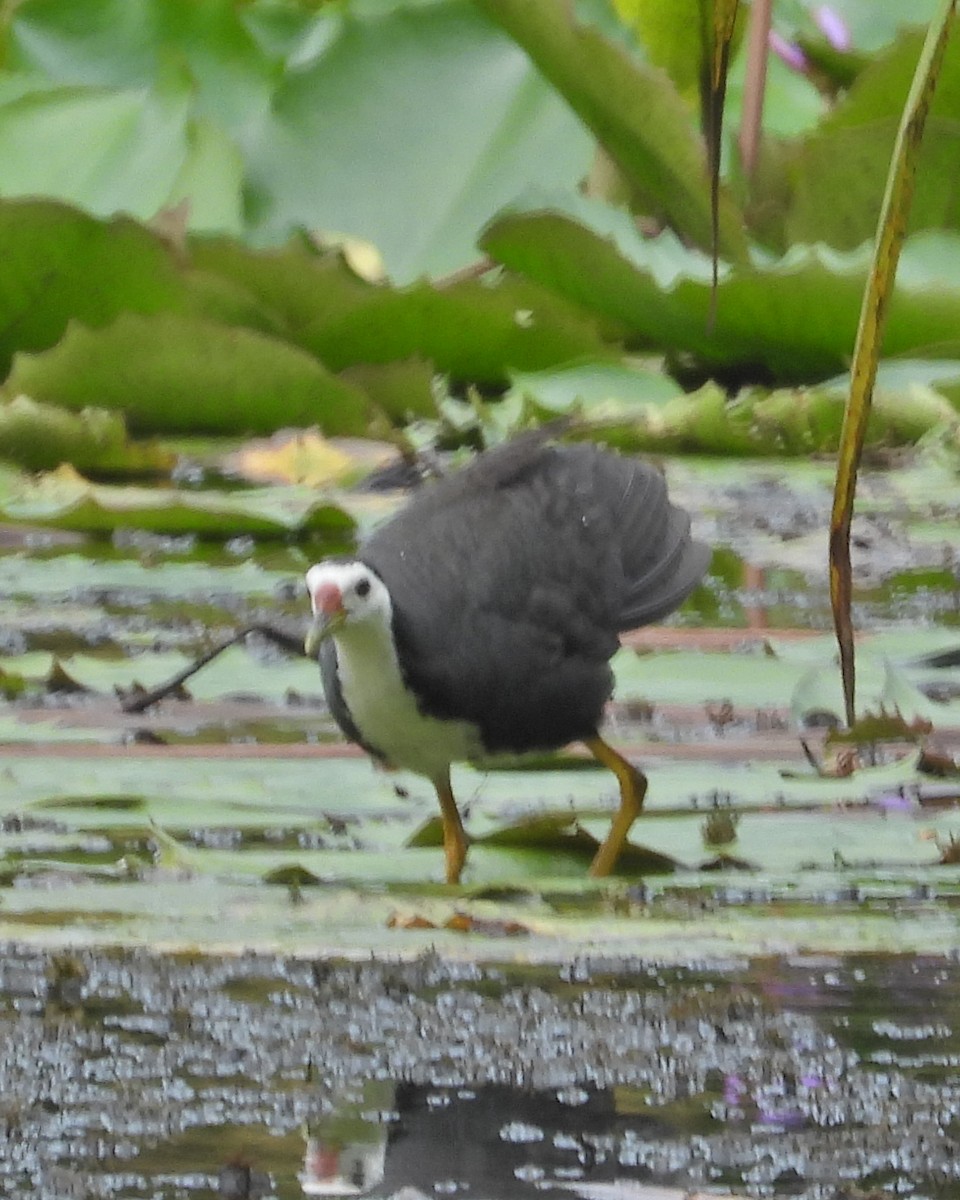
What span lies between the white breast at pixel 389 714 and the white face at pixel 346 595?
0.7 inches

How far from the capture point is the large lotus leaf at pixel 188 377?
4.83 m

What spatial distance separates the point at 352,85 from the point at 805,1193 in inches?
179

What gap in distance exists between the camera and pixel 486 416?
496 cm

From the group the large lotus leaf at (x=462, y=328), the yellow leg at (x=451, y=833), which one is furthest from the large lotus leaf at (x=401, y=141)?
the yellow leg at (x=451, y=833)

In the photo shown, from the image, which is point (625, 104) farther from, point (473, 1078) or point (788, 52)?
point (473, 1078)

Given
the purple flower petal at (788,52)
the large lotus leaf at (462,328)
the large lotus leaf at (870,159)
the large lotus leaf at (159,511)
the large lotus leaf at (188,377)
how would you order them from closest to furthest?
the large lotus leaf at (159,511) → the large lotus leaf at (188,377) → the large lotus leaf at (462,328) → the large lotus leaf at (870,159) → the purple flower petal at (788,52)

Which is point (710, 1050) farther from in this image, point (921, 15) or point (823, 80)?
point (921, 15)

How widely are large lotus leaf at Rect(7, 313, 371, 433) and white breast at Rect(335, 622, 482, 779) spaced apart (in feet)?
6.33

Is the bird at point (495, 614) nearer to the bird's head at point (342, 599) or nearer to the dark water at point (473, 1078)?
the bird's head at point (342, 599)

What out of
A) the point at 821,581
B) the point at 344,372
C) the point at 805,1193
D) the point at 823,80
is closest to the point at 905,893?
the point at 805,1193

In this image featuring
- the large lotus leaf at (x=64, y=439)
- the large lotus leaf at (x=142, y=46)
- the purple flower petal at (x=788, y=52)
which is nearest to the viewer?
the large lotus leaf at (x=64, y=439)

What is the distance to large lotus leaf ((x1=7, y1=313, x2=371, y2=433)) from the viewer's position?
483cm

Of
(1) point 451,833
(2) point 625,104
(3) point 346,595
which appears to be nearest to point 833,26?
(2) point 625,104

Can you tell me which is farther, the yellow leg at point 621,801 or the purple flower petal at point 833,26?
the purple flower petal at point 833,26
